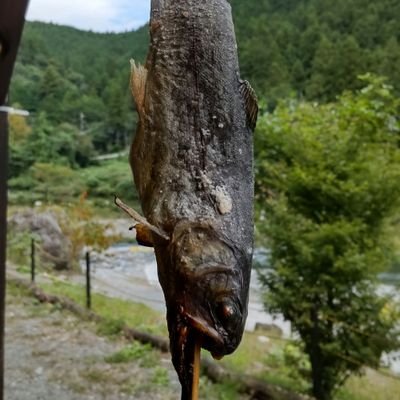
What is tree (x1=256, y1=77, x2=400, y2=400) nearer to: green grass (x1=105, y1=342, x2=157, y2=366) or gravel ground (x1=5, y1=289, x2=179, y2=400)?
gravel ground (x1=5, y1=289, x2=179, y2=400)

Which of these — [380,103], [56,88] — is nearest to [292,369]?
[380,103]

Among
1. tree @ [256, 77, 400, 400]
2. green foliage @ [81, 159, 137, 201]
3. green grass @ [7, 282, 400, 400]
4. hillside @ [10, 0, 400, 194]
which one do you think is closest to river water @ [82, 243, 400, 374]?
green grass @ [7, 282, 400, 400]

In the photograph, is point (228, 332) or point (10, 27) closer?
point (228, 332)

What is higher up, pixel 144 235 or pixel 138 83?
pixel 138 83

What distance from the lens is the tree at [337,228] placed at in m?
3.58

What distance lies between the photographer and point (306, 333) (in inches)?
152

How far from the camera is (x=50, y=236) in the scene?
Answer: 9.15 m

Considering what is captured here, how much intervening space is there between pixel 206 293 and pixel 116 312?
572 centimetres

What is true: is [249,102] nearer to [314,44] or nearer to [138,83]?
[138,83]

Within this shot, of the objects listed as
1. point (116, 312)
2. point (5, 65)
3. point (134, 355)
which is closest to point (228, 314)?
point (5, 65)

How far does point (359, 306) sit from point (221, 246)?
331 centimetres

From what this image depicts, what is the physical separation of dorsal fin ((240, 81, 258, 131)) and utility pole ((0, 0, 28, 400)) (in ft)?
5.81

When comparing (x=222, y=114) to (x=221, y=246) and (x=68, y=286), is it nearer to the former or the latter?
(x=221, y=246)

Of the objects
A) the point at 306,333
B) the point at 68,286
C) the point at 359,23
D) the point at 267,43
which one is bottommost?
the point at 68,286
